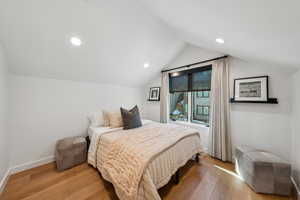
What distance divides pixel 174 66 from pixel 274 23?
2579mm

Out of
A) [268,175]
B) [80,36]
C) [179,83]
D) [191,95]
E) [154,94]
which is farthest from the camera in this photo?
[154,94]

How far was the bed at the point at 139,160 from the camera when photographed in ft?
3.72

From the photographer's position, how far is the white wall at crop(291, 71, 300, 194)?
1.51 m

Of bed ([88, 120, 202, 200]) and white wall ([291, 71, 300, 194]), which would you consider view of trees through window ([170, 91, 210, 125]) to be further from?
white wall ([291, 71, 300, 194])

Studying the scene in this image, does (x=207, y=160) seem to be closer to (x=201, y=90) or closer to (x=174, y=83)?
(x=201, y=90)

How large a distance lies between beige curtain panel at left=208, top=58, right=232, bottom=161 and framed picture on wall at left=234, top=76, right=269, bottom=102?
0.18 m

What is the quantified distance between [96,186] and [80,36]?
2.34 metres

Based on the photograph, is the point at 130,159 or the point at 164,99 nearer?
the point at 130,159

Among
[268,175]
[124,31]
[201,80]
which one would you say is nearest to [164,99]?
[201,80]

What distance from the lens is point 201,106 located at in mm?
3018

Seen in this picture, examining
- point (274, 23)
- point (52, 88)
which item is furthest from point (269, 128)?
point (52, 88)

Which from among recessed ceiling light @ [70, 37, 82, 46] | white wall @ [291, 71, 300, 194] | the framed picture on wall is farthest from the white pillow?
white wall @ [291, 71, 300, 194]

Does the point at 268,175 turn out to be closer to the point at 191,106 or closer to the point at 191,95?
the point at 191,106

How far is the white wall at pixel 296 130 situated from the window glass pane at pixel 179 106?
76.7 inches
